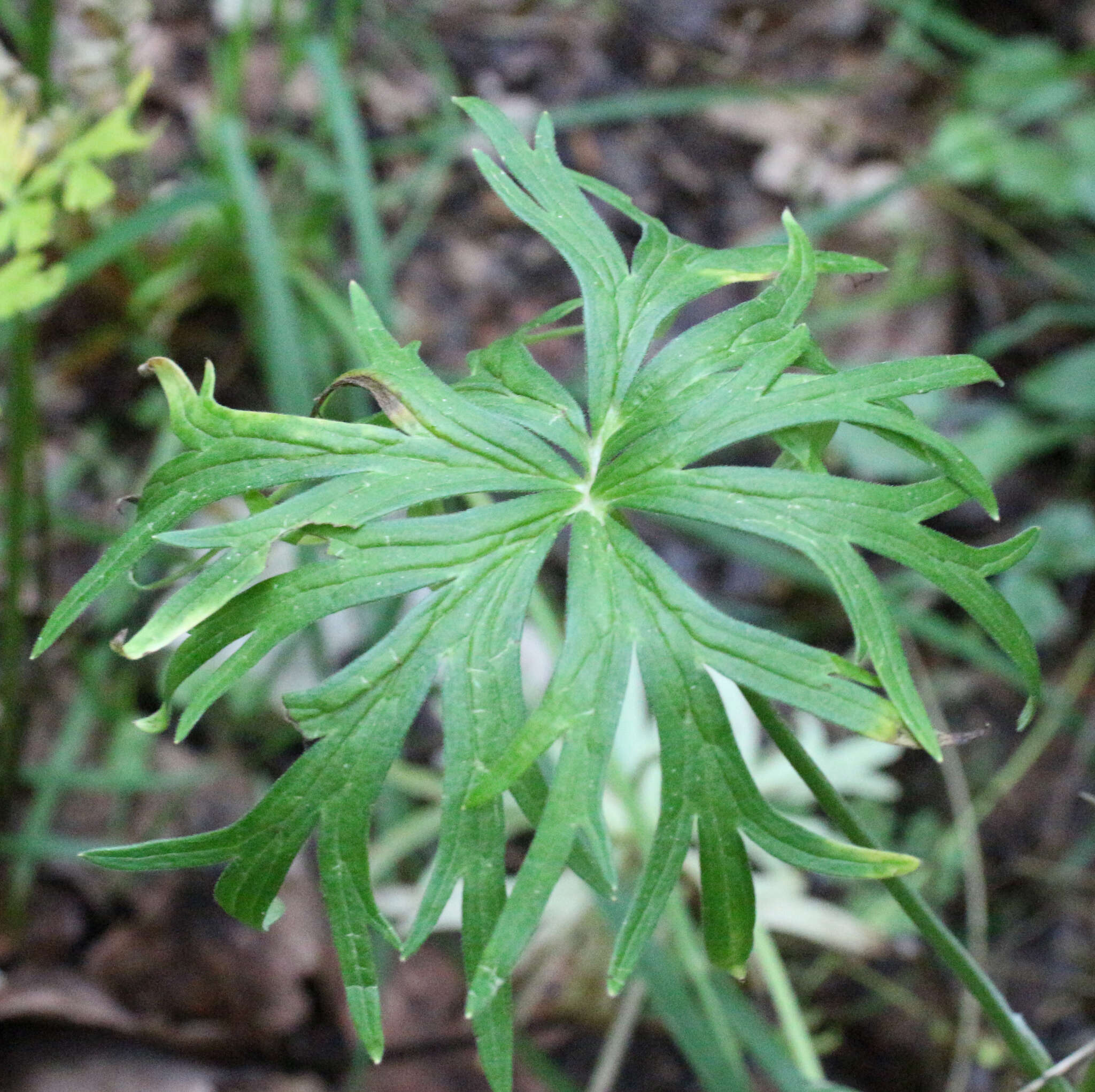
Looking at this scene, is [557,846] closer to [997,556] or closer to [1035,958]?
[997,556]

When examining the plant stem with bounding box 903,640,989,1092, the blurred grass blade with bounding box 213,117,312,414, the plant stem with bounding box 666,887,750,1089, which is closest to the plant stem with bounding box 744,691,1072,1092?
the plant stem with bounding box 666,887,750,1089

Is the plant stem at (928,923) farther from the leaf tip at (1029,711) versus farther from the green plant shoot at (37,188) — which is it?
the green plant shoot at (37,188)

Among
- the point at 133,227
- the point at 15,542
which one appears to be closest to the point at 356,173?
the point at 133,227

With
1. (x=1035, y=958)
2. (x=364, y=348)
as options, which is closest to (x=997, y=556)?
(x=364, y=348)

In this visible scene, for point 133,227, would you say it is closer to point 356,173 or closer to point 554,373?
point 356,173

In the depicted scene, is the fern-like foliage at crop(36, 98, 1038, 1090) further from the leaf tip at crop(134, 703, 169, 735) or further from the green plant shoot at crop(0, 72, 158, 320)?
the green plant shoot at crop(0, 72, 158, 320)
